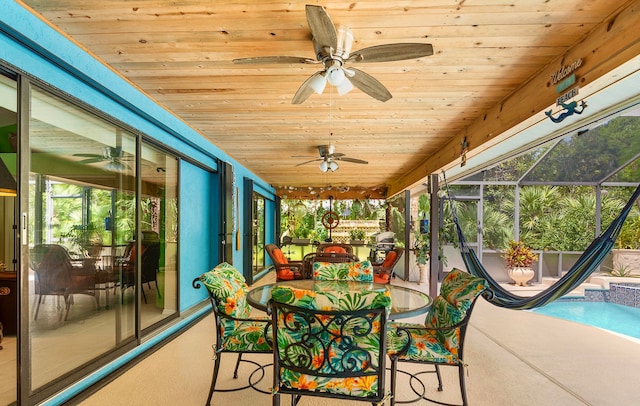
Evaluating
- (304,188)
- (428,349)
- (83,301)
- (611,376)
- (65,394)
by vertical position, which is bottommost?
(611,376)

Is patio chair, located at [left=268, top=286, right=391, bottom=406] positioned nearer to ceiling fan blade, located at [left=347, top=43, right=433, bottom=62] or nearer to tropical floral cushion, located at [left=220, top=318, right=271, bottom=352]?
tropical floral cushion, located at [left=220, top=318, right=271, bottom=352]

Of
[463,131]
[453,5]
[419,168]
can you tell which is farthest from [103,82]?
[419,168]

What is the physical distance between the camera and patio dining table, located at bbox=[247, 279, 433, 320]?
6.79 ft

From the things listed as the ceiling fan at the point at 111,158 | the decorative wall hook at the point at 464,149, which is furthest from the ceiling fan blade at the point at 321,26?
the decorative wall hook at the point at 464,149

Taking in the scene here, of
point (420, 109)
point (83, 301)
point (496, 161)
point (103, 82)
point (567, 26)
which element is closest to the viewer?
point (567, 26)

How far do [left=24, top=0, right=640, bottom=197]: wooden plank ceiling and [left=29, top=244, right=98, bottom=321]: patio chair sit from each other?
4.62ft

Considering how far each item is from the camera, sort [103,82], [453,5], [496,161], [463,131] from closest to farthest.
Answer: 1. [453,5]
2. [103,82]
3. [463,131]
4. [496,161]

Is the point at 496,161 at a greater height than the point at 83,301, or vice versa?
the point at 496,161

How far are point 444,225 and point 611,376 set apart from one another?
4.68 meters

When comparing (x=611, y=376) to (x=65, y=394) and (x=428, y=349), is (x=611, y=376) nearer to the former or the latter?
(x=428, y=349)

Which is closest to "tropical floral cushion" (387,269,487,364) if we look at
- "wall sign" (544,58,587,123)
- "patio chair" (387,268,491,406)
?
"patio chair" (387,268,491,406)

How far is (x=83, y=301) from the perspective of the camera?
8.66 feet

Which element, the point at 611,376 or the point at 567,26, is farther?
the point at 611,376

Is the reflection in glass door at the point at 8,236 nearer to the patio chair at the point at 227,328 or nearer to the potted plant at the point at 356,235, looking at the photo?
the patio chair at the point at 227,328
